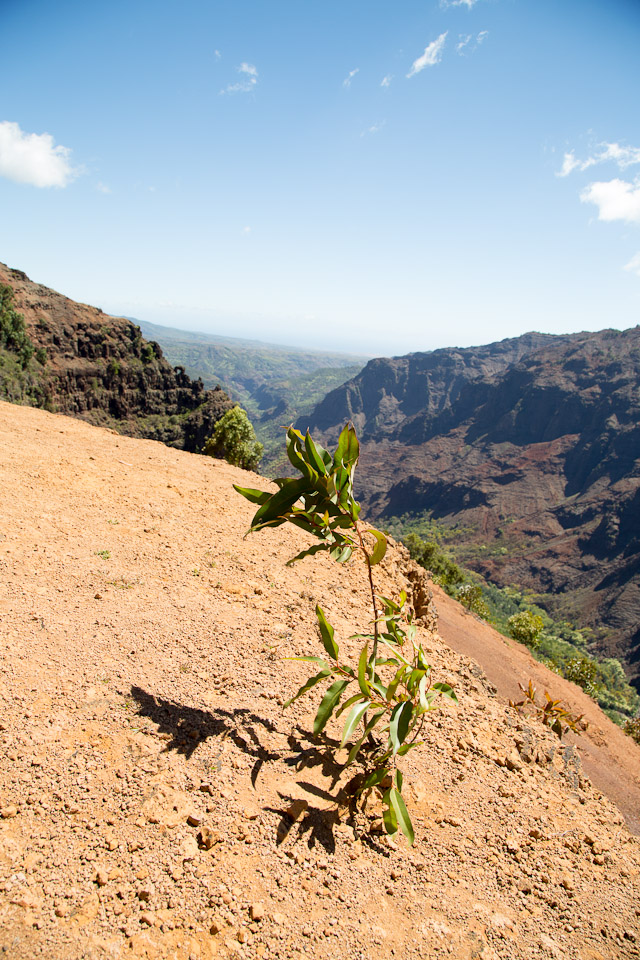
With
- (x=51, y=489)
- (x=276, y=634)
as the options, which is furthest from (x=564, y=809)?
(x=51, y=489)

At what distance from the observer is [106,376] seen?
6994cm

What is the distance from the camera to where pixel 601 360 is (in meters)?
164

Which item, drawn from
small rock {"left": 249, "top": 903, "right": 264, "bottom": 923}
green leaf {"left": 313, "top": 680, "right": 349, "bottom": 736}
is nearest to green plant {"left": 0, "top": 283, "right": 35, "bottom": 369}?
green leaf {"left": 313, "top": 680, "right": 349, "bottom": 736}

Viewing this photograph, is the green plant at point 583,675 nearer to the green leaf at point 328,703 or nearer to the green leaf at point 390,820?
the green leaf at point 390,820

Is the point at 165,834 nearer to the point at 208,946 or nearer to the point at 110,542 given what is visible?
the point at 208,946

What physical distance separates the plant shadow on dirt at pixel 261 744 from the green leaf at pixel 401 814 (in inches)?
25.4

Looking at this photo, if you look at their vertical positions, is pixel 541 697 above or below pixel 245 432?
below

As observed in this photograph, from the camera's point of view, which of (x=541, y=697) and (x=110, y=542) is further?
(x=541, y=697)

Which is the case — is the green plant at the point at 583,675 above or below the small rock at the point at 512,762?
below

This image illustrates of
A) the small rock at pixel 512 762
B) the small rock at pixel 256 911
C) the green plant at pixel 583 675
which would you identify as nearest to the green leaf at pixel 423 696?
the small rock at pixel 256 911

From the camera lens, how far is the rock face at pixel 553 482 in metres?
98.2

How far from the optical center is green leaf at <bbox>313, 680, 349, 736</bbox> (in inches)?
130

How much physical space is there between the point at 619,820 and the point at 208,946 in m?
5.06

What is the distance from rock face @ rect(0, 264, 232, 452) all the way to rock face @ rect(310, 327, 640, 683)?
77.7 metres
